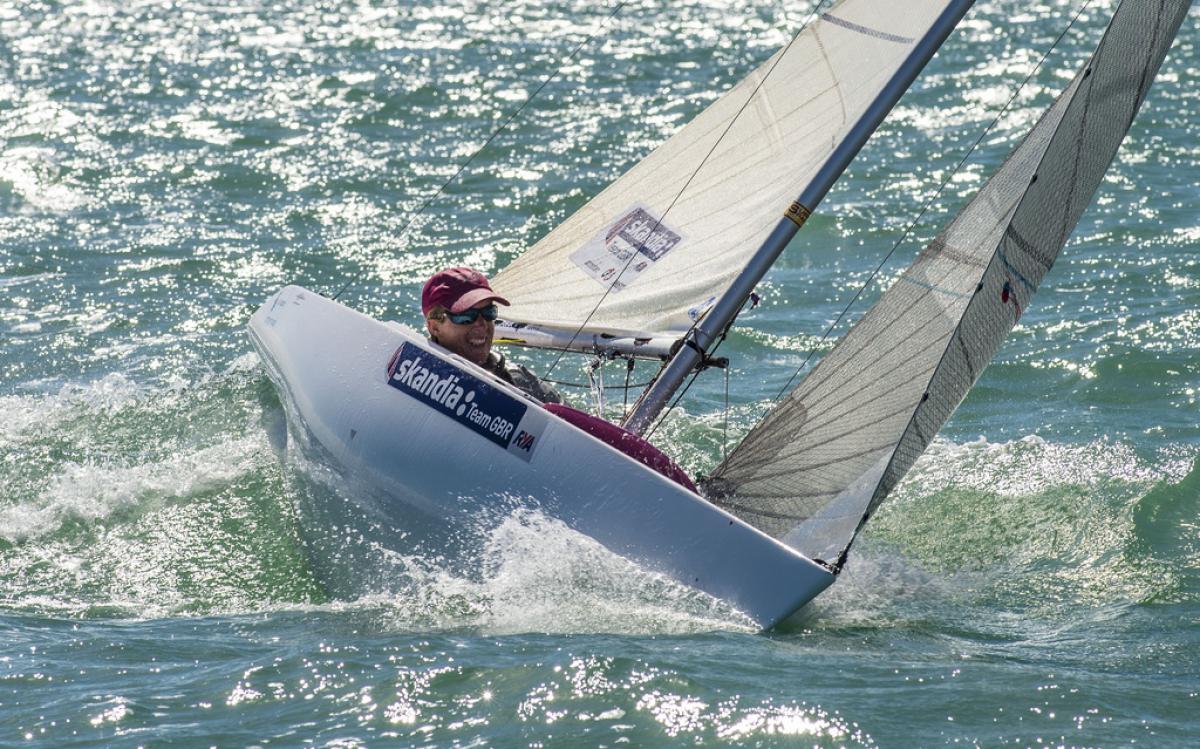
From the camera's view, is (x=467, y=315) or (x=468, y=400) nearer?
(x=468, y=400)

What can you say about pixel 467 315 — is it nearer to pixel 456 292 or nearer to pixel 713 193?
pixel 456 292

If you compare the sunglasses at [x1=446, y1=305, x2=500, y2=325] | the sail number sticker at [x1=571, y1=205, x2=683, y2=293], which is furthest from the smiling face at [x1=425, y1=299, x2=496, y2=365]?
the sail number sticker at [x1=571, y1=205, x2=683, y2=293]

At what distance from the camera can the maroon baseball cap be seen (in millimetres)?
6125

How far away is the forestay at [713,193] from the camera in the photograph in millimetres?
6559

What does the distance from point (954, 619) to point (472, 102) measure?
34.3 ft

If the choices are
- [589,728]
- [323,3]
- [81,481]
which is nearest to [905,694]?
[589,728]

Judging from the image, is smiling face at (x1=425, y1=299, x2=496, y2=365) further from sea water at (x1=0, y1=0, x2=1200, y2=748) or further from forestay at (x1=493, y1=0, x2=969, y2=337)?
sea water at (x1=0, y1=0, x2=1200, y2=748)

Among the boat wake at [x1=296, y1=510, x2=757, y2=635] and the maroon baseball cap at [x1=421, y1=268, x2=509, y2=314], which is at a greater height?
the maroon baseball cap at [x1=421, y1=268, x2=509, y2=314]

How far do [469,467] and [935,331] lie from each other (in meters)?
1.81

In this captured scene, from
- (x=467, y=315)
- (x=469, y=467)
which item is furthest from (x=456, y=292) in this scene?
(x=469, y=467)

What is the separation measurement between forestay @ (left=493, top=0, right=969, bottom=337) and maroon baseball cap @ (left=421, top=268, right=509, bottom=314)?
0.79 m

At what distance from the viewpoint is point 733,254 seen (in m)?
6.60

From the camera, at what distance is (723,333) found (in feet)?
21.4

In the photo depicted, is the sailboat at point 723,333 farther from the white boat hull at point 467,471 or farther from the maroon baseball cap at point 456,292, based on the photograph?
the maroon baseball cap at point 456,292
